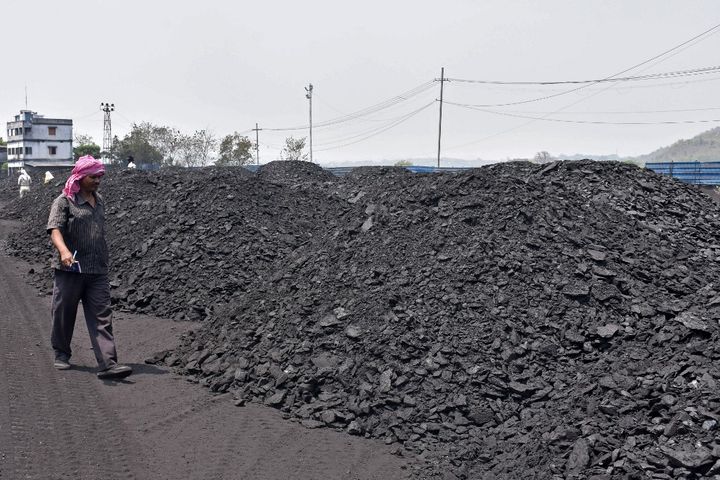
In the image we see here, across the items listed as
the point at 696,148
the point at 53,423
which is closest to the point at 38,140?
the point at 53,423

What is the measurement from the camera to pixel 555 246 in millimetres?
6648

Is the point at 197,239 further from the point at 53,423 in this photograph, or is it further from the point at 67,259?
the point at 53,423

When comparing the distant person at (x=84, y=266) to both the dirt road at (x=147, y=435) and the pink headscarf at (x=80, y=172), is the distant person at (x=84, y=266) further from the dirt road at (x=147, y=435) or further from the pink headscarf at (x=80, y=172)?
the dirt road at (x=147, y=435)

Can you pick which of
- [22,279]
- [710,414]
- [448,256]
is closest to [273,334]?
[448,256]

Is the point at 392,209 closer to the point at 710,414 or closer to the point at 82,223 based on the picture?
the point at 82,223

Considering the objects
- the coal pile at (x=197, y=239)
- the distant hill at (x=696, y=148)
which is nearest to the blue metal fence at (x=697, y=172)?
the coal pile at (x=197, y=239)

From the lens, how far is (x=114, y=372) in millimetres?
6062

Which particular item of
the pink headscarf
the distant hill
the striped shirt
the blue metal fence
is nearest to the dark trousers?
the striped shirt

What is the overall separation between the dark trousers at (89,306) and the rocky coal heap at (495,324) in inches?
32.6

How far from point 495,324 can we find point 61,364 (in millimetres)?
4000

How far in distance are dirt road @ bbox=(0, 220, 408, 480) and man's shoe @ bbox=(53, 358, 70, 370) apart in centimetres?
8

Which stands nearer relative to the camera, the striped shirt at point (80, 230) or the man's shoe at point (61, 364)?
the striped shirt at point (80, 230)

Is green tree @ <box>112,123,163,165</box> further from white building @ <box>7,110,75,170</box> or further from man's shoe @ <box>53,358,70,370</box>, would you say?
man's shoe @ <box>53,358,70,370</box>

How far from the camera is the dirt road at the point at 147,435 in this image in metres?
4.39
